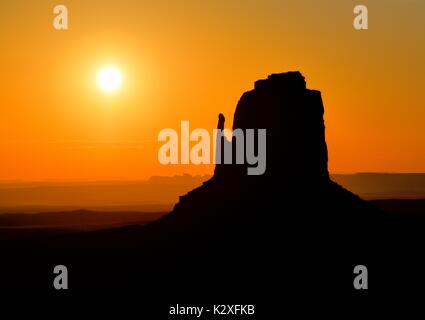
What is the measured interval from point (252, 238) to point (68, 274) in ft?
91.3

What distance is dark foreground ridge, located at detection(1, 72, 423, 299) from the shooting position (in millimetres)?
91125

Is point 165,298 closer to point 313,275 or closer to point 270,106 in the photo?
point 313,275

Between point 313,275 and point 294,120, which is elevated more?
point 294,120

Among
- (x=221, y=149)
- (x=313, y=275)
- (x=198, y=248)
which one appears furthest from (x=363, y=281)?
(x=221, y=149)

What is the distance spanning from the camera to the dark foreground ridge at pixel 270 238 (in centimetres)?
9112

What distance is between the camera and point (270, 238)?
96125 millimetres

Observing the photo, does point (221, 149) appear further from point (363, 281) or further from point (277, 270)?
point (363, 281)

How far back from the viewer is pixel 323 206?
337ft

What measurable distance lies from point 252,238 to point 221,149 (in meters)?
14.7

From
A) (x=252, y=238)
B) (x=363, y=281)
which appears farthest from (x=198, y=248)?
(x=363, y=281)
